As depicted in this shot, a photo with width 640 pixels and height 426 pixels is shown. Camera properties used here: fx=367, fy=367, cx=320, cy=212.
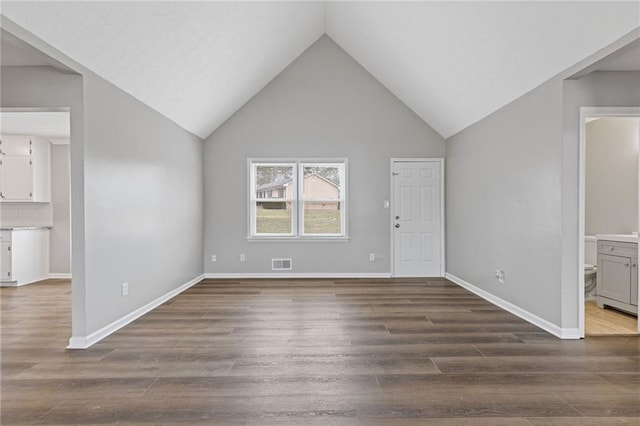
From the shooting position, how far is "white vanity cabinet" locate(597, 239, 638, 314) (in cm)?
396

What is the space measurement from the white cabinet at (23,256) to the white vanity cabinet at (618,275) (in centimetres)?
836

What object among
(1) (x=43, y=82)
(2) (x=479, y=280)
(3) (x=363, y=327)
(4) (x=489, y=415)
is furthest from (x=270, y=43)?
(4) (x=489, y=415)

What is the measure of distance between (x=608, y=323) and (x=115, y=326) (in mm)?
4995

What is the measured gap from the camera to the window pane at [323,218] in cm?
666

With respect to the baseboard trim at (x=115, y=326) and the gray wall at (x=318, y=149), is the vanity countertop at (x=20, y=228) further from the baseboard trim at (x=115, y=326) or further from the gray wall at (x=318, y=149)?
the baseboard trim at (x=115, y=326)

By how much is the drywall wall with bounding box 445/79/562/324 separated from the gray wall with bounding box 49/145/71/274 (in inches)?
269

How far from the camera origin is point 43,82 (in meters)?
3.22

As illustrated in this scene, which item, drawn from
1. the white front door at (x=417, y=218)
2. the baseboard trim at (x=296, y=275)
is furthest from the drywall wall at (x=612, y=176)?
the baseboard trim at (x=296, y=275)

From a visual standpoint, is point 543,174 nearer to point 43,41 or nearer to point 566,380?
point 566,380

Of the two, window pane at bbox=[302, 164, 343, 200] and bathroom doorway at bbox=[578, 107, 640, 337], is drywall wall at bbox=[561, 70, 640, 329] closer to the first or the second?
bathroom doorway at bbox=[578, 107, 640, 337]

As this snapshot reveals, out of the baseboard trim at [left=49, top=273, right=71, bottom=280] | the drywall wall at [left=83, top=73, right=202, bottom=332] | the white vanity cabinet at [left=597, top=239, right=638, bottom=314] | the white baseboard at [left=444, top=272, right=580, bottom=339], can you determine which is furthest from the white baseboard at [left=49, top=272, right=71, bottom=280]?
the white vanity cabinet at [left=597, top=239, right=638, bottom=314]

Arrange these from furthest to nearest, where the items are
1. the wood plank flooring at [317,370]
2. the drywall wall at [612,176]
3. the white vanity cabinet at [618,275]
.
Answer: the drywall wall at [612,176] → the white vanity cabinet at [618,275] → the wood plank flooring at [317,370]

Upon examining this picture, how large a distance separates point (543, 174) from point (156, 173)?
14.4 ft

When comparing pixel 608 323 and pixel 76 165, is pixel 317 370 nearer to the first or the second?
pixel 76 165
